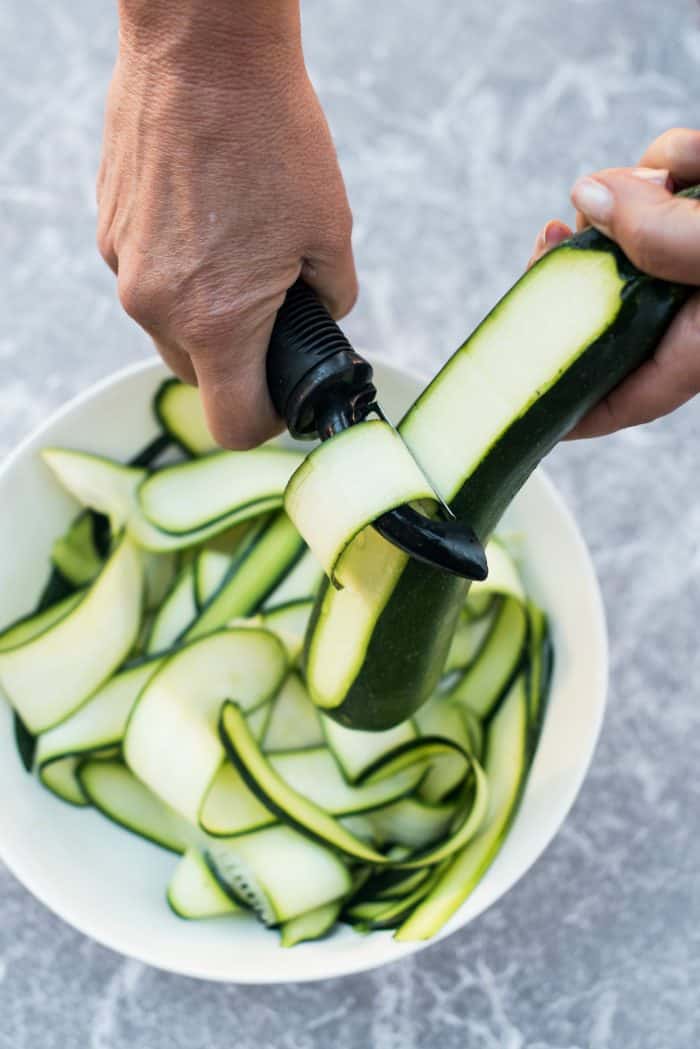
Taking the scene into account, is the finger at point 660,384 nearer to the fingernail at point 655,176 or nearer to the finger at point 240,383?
the fingernail at point 655,176

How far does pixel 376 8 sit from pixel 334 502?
95cm

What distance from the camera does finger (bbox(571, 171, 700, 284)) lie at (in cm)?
63

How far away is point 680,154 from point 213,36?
35cm

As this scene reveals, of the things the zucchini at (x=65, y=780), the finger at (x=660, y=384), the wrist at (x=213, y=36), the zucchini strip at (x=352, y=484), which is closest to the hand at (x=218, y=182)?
the wrist at (x=213, y=36)

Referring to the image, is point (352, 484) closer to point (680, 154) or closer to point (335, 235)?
point (335, 235)

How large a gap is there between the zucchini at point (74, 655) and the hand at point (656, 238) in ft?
1.53

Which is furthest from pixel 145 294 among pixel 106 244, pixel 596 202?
pixel 596 202

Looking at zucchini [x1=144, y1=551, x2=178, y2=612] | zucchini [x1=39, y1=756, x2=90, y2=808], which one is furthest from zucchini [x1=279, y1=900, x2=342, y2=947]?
zucchini [x1=144, y1=551, x2=178, y2=612]

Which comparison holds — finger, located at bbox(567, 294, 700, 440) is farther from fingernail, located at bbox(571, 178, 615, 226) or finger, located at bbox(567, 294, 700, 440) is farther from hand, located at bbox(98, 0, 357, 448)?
hand, located at bbox(98, 0, 357, 448)

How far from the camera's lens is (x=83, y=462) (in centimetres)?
100

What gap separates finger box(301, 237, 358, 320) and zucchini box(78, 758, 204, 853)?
0.51 m

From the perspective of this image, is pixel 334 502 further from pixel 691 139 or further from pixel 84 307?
pixel 84 307

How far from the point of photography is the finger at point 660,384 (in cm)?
71

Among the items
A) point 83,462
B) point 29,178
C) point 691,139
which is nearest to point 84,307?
point 29,178
